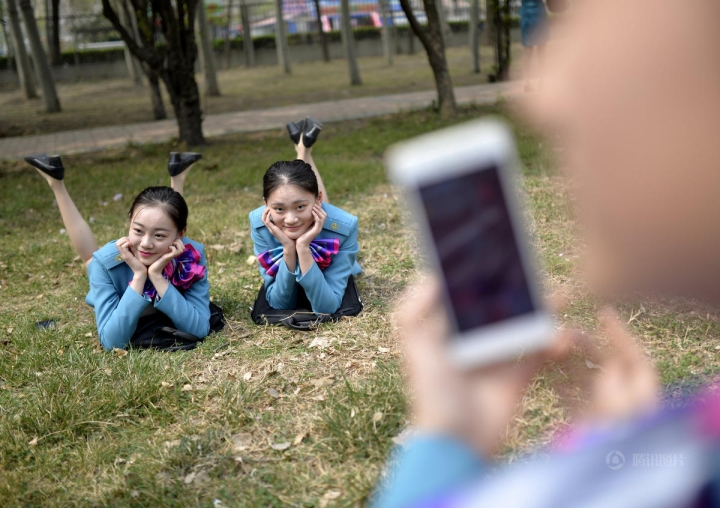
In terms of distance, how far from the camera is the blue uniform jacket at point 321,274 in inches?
152

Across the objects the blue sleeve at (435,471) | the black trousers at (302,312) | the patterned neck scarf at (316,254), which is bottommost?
the black trousers at (302,312)

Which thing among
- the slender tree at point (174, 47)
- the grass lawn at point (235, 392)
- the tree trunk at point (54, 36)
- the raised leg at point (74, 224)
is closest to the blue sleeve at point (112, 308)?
the grass lawn at point (235, 392)

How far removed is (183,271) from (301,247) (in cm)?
72

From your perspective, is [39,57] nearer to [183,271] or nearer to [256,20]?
[183,271]

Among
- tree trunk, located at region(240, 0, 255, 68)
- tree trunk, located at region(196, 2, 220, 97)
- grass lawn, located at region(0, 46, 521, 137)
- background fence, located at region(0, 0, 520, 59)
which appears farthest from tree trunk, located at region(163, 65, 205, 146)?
background fence, located at region(0, 0, 520, 59)

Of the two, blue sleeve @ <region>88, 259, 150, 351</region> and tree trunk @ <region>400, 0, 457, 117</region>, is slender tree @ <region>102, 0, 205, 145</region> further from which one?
blue sleeve @ <region>88, 259, 150, 351</region>

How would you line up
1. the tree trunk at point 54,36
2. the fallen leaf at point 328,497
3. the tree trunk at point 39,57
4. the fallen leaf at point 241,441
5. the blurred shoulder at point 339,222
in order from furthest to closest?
the tree trunk at point 54,36 < the tree trunk at point 39,57 < the blurred shoulder at point 339,222 < the fallen leaf at point 241,441 < the fallen leaf at point 328,497

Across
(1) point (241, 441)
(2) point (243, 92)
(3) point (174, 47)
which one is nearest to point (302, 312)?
(1) point (241, 441)

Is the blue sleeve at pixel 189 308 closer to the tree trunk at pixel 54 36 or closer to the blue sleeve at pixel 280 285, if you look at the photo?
the blue sleeve at pixel 280 285

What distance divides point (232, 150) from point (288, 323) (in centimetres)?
572

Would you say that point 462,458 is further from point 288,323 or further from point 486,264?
point 288,323

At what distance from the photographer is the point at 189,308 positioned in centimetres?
379

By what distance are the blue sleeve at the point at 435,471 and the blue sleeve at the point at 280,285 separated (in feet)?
10.4

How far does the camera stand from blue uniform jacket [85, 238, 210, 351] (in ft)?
12.1
